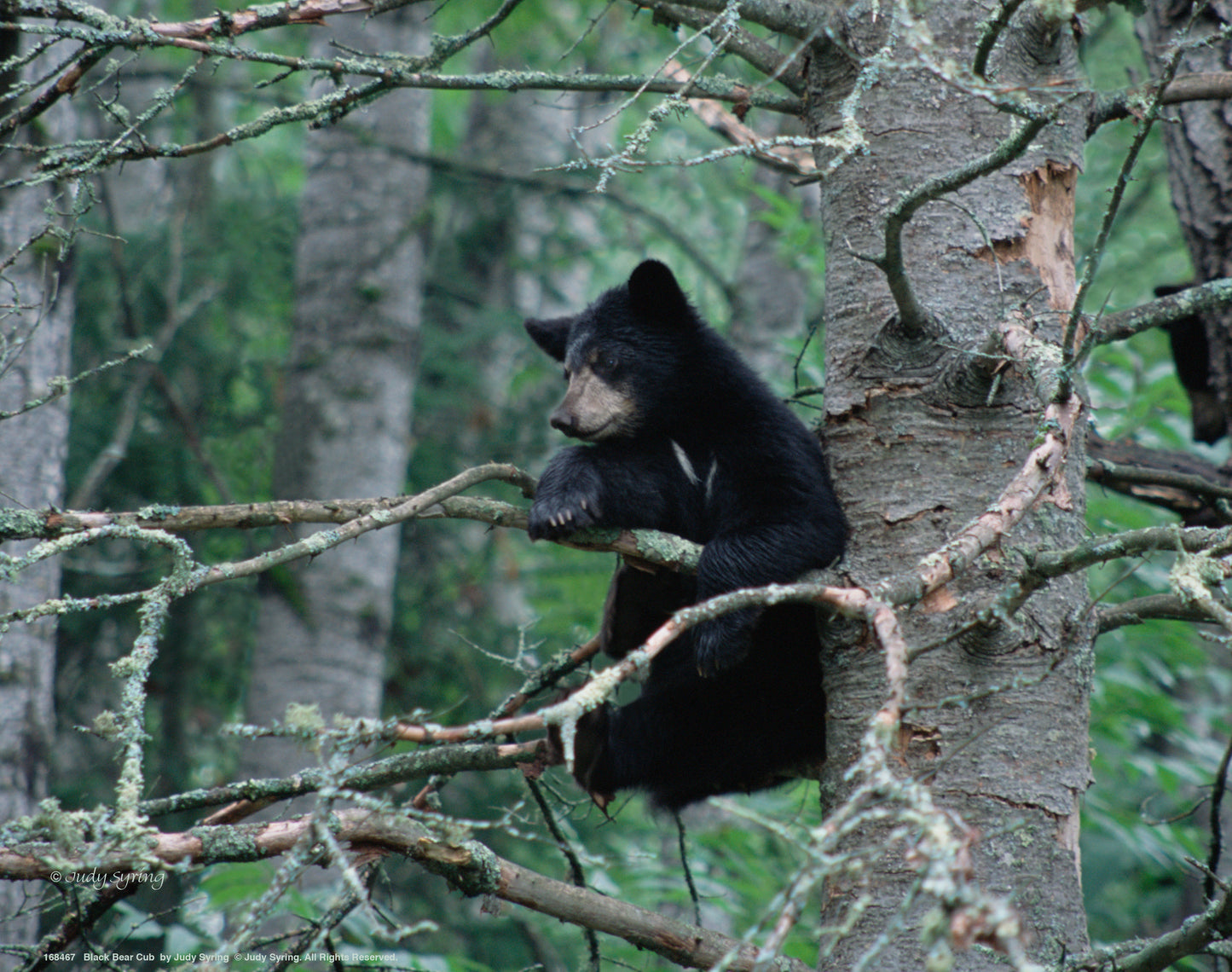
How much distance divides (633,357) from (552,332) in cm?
57

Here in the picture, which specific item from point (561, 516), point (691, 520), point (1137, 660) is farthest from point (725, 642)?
point (1137, 660)

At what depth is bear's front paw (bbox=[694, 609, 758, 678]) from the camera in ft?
9.02

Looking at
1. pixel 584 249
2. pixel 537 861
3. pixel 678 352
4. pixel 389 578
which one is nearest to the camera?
pixel 678 352

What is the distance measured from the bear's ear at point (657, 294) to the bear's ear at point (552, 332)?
416mm

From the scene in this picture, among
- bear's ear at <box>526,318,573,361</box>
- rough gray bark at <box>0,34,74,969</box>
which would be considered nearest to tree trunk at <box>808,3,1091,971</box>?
bear's ear at <box>526,318,573,361</box>

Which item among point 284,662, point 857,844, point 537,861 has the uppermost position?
point 857,844

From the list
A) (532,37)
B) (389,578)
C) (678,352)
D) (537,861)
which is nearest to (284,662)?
(389,578)

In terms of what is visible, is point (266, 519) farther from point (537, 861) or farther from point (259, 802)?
point (537, 861)

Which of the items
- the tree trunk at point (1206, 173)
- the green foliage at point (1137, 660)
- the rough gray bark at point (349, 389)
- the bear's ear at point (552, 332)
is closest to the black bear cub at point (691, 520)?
the bear's ear at point (552, 332)

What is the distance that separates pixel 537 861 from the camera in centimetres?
705

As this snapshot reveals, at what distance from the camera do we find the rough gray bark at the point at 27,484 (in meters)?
3.36

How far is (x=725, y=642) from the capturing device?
277 centimetres

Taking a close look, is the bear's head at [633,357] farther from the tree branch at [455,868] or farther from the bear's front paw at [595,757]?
the tree branch at [455,868]

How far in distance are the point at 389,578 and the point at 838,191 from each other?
3950 millimetres
